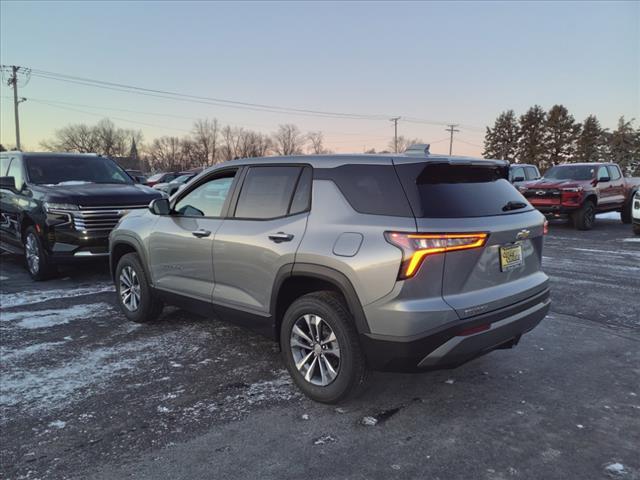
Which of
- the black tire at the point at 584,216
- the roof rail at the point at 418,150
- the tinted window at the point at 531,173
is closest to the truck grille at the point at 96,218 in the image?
the roof rail at the point at 418,150

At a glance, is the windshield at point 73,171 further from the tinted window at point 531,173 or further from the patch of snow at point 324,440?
the tinted window at point 531,173

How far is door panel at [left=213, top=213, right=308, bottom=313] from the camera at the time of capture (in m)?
3.52

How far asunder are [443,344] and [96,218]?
5863mm

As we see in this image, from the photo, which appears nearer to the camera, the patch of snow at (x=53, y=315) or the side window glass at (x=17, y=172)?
the patch of snow at (x=53, y=315)

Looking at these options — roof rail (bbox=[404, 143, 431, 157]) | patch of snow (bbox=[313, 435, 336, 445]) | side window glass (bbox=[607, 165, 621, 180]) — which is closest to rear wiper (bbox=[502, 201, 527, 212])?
roof rail (bbox=[404, 143, 431, 157])

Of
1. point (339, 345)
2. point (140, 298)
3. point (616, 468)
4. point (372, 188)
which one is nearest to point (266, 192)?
point (372, 188)

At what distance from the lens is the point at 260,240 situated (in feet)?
12.2

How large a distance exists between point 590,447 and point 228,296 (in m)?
2.74

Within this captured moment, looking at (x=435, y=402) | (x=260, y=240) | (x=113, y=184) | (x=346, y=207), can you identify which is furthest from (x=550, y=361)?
(x=113, y=184)

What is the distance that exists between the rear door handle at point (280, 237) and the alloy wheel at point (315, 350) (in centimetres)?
56

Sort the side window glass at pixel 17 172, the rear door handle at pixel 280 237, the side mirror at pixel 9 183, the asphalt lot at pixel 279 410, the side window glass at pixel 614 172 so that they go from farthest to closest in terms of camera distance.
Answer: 1. the side window glass at pixel 614 172
2. the side mirror at pixel 9 183
3. the side window glass at pixel 17 172
4. the rear door handle at pixel 280 237
5. the asphalt lot at pixel 279 410

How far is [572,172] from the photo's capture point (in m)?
14.6

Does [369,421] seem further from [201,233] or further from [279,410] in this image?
[201,233]

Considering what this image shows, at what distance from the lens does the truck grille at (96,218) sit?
23.1 feet
